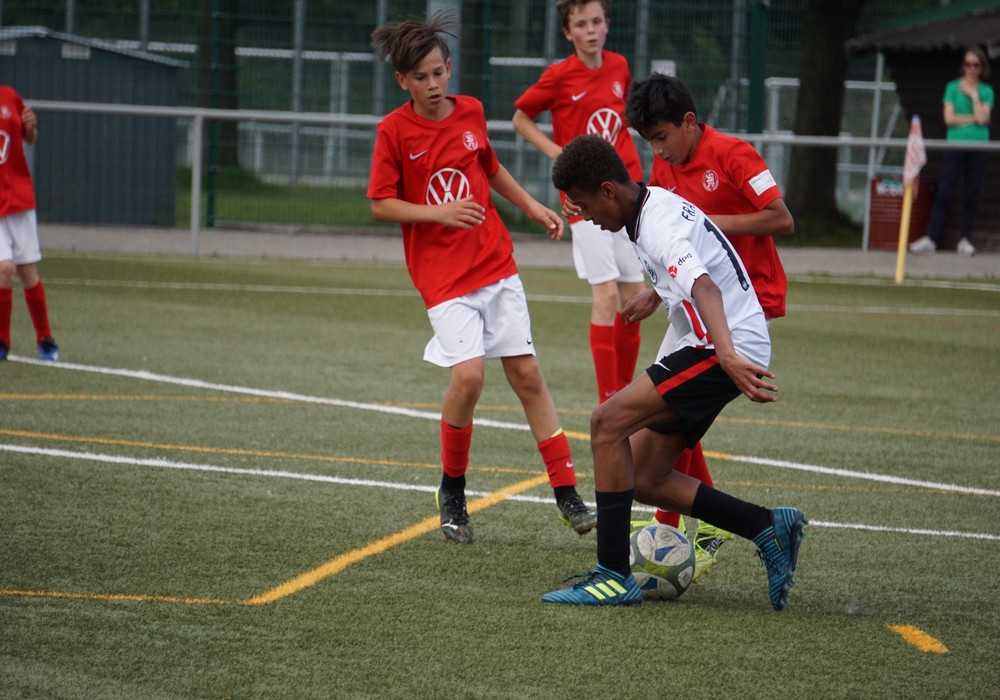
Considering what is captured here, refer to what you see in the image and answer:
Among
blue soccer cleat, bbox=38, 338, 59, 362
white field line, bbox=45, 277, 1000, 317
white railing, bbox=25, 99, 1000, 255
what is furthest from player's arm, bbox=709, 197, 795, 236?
white railing, bbox=25, 99, 1000, 255

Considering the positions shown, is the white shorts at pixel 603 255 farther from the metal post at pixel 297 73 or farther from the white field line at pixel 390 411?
the metal post at pixel 297 73

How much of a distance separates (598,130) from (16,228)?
399cm

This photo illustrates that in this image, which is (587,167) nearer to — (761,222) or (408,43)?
(761,222)


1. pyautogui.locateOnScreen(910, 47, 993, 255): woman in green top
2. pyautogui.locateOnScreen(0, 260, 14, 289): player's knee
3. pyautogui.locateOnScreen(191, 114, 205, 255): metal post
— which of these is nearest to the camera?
pyautogui.locateOnScreen(0, 260, 14, 289): player's knee

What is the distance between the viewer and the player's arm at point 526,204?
5258mm

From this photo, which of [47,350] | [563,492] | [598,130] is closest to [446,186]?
[563,492]

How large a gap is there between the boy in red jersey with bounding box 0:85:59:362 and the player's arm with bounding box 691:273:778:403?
5.83m

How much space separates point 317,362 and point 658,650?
5.55 m

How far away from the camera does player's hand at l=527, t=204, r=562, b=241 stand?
523cm

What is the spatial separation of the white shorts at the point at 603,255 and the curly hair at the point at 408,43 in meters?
2.20

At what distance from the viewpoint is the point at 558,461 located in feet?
16.4

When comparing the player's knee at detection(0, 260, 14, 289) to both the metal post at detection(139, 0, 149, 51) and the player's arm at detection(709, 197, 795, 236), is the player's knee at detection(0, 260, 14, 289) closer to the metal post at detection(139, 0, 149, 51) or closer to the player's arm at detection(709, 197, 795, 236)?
the player's arm at detection(709, 197, 795, 236)

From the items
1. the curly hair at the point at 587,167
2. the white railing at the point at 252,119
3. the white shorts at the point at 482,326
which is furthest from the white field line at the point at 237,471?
the white railing at the point at 252,119

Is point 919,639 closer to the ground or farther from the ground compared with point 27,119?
closer to the ground
